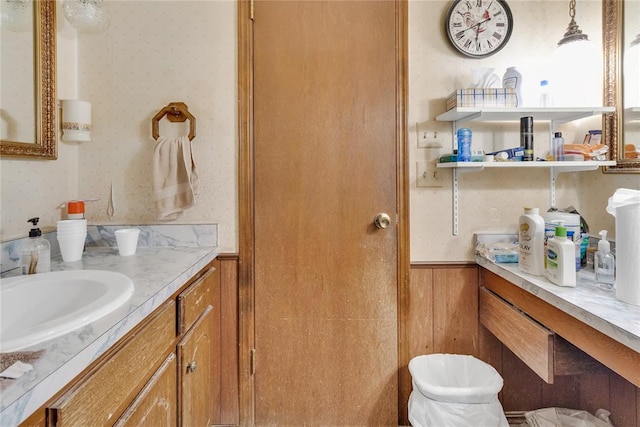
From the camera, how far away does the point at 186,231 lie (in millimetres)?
1611

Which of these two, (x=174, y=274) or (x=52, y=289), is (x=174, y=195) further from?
(x=52, y=289)

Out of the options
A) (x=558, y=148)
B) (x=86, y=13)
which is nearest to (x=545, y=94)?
(x=558, y=148)

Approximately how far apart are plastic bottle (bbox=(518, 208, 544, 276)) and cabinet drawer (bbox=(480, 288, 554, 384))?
7.1 inches

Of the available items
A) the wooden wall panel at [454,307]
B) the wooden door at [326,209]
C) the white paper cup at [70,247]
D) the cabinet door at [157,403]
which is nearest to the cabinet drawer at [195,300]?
the cabinet door at [157,403]

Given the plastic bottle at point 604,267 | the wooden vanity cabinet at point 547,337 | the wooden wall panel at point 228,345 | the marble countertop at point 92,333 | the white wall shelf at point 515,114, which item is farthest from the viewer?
the wooden wall panel at point 228,345

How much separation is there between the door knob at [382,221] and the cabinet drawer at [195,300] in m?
0.78

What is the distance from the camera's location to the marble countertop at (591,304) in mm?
872

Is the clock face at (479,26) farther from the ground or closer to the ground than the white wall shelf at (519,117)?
farther from the ground

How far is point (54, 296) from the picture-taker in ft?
3.15

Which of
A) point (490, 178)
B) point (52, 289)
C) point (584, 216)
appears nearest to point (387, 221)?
point (490, 178)

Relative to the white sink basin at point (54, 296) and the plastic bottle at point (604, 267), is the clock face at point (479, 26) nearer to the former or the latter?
the plastic bottle at point (604, 267)

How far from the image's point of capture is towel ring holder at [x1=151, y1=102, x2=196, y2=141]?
5.14 feet

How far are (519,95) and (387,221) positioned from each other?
2.63ft

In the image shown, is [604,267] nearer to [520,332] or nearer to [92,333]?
[520,332]
